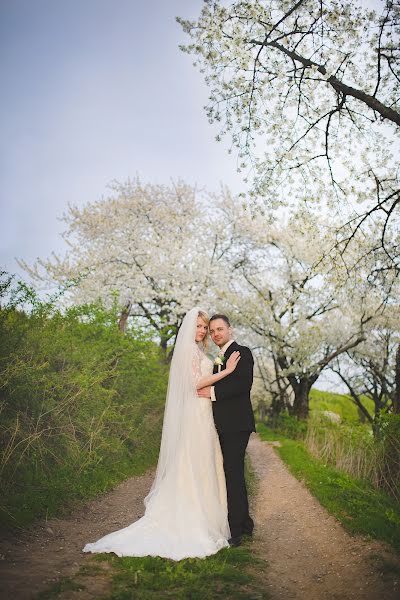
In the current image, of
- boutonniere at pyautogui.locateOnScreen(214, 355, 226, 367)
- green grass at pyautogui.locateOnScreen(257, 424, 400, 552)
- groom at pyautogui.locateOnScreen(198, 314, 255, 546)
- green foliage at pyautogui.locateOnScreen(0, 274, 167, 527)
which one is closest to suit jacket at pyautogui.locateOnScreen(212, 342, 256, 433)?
groom at pyautogui.locateOnScreen(198, 314, 255, 546)

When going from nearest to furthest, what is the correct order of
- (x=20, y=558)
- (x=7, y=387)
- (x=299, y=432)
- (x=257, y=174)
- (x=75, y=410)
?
(x=20, y=558) → (x=7, y=387) → (x=75, y=410) → (x=257, y=174) → (x=299, y=432)

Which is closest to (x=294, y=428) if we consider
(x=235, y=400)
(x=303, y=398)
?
(x=303, y=398)

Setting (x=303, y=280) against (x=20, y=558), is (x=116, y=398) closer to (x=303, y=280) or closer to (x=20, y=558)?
(x=20, y=558)

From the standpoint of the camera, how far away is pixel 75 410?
626cm

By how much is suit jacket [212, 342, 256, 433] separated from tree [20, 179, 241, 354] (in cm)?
1155

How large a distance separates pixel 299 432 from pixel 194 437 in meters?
11.7

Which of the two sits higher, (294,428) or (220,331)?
(220,331)

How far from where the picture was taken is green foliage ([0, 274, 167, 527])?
478 cm

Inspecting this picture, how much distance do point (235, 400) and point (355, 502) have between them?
7.81 feet

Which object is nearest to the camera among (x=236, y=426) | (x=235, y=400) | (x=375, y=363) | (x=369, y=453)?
(x=236, y=426)

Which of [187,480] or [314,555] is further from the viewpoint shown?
[187,480]

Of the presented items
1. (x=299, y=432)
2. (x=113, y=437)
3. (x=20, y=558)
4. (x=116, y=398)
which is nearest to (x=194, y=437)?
(x=20, y=558)

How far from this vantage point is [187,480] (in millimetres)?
4445

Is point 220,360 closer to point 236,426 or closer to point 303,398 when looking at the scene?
point 236,426
